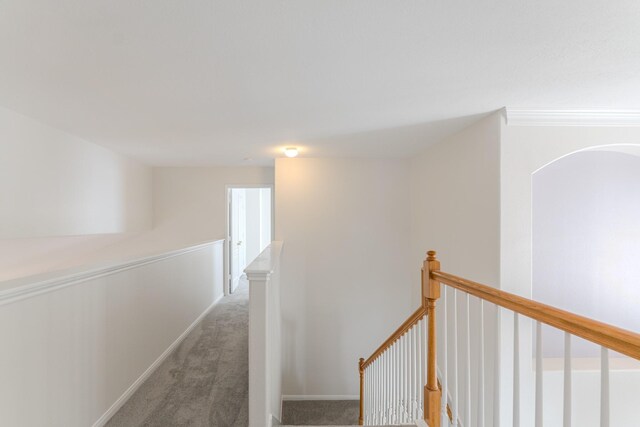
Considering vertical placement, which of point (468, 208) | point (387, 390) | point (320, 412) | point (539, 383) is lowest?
point (320, 412)

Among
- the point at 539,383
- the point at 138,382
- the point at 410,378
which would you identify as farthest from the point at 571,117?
the point at 138,382

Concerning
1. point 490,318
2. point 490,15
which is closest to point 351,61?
point 490,15

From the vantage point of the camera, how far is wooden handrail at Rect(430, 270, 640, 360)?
787 mm

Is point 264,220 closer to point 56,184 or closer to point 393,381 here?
point 56,184

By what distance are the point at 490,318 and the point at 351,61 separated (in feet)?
6.94

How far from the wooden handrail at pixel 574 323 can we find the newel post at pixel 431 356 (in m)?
0.39

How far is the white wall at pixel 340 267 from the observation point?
4418mm

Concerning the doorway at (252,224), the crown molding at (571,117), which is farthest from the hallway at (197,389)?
the doorway at (252,224)

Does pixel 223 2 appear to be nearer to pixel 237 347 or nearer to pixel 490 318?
pixel 490 318

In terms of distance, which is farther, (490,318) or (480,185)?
(480,185)

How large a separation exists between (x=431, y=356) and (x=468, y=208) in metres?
1.54

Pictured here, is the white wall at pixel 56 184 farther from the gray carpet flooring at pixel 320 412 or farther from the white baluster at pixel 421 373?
the gray carpet flooring at pixel 320 412

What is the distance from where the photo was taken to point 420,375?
1951mm

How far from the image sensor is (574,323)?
3.08 feet
